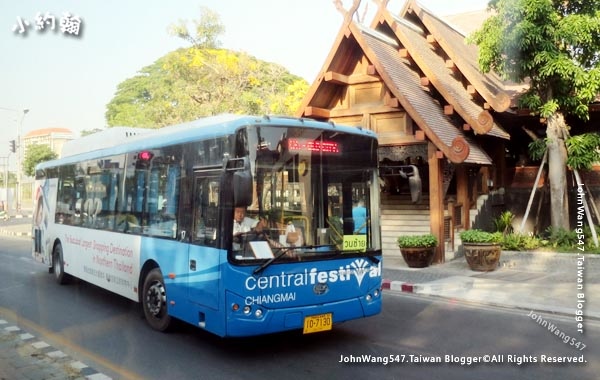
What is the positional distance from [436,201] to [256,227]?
9.15 metres

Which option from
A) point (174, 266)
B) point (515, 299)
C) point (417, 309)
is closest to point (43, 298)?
point (174, 266)

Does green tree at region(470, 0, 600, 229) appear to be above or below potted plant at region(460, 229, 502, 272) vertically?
above

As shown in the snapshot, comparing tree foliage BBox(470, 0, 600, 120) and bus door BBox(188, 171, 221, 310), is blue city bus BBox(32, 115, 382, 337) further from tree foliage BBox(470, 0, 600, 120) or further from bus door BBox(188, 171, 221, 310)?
tree foliage BBox(470, 0, 600, 120)

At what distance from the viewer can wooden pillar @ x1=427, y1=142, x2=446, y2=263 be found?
549 inches

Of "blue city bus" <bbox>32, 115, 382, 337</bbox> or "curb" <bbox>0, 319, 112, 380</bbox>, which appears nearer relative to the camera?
"curb" <bbox>0, 319, 112, 380</bbox>

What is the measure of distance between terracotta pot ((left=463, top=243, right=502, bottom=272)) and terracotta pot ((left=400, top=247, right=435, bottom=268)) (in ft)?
3.27

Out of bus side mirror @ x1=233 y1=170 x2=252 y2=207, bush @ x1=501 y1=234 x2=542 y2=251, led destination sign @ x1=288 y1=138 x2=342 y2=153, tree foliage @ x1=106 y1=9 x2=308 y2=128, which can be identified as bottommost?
bush @ x1=501 y1=234 x2=542 y2=251

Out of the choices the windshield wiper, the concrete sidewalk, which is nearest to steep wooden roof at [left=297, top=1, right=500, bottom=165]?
the concrete sidewalk

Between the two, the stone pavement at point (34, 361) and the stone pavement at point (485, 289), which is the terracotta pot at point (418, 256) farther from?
the stone pavement at point (34, 361)

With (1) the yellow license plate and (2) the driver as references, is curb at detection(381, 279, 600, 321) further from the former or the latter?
(2) the driver

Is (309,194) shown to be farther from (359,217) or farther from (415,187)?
(415,187)

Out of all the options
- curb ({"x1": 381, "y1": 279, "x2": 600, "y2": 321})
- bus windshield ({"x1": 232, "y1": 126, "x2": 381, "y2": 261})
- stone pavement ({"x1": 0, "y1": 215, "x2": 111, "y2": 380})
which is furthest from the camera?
curb ({"x1": 381, "y1": 279, "x2": 600, "y2": 321})

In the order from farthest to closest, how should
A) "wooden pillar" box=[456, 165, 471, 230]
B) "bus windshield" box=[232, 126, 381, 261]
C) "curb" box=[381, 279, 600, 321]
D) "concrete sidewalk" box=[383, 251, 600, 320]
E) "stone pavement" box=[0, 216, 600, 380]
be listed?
"wooden pillar" box=[456, 165, 471, 230] < "concrete sidewalk" box=[383, 251, 600, 320] < "curb" box=[381, 279, 600, 321] < "stone pavement" box=[0, 216, 600, 380] < "bus windshield" box=[232, 126, 381, 261]

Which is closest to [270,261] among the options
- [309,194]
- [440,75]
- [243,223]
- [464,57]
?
[243,223]
